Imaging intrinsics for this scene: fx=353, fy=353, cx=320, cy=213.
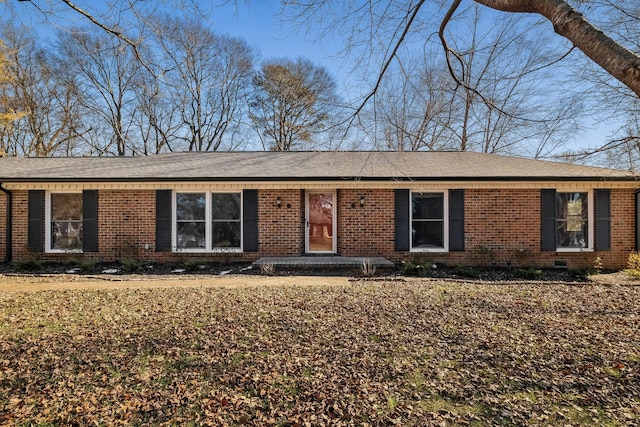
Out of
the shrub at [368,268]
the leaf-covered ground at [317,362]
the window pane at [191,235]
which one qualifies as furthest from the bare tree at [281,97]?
the leaf-covered ground at [317,362]

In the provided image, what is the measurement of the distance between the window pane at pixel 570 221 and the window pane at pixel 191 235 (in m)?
9.95

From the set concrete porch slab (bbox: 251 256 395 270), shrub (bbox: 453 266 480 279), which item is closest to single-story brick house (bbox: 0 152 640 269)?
concrete porch slab (bbox: 251 256 395 270)

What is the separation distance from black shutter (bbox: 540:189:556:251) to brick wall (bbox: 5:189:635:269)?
0.46ft

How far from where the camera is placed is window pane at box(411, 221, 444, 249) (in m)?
9.94

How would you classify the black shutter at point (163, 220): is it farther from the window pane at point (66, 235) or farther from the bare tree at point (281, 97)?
the bare tree at point (281, 97)

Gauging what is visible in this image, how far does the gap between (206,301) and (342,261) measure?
4.20 meters

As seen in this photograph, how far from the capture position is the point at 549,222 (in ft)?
31.3

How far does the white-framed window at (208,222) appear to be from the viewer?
9961 millimetres

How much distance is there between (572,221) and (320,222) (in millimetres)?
7041

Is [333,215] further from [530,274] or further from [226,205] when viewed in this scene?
[530,274]

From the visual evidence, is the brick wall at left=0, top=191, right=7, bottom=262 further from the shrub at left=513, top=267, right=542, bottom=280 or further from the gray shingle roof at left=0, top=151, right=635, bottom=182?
the shrub at left=513, top=267, right=542, bottom=280

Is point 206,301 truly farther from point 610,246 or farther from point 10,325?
point 610,246

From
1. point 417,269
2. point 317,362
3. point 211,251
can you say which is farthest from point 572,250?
point 211,251

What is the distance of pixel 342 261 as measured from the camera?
9.05 meters
